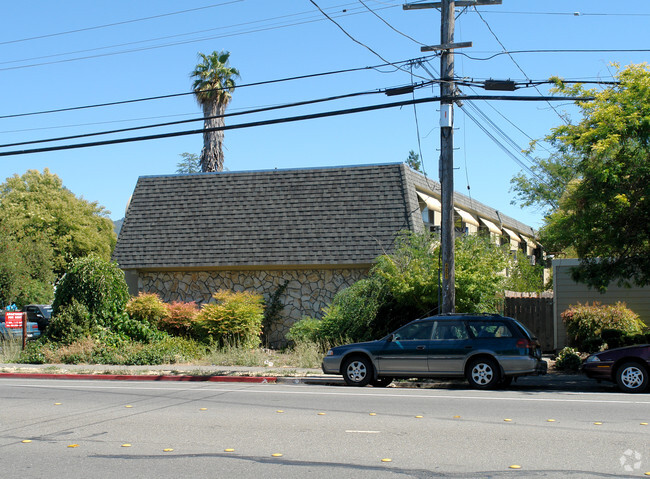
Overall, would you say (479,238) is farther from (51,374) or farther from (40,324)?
(40,324)

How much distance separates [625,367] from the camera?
13359 millimetres

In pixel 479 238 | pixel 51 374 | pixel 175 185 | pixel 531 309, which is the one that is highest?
pixel 175 185

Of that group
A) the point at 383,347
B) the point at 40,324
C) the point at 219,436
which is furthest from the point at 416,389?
the point at 40,324

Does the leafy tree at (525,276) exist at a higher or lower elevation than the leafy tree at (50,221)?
lower

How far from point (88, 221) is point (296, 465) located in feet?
164

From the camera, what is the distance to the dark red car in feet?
43.3

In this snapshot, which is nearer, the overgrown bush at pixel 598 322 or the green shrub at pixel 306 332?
the overgrown bush at pixel 598 322

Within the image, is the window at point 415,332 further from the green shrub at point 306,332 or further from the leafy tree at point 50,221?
the leafy tree at point 50,221

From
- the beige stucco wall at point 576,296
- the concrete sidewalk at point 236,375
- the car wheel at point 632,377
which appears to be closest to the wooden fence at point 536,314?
the beige stucco wall at point 576,296

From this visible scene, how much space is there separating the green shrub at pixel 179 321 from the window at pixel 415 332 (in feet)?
29.8

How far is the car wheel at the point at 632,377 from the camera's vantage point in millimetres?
13180

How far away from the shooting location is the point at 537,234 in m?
41.6

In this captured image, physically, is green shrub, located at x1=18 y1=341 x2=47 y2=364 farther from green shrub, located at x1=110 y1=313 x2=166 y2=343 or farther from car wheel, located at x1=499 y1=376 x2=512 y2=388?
car wheel, located at x1=499 y1=376 x2=512 y2=388

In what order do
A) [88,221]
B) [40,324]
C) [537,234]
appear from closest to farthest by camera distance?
[40,324] → [537,234] → [88,221]
